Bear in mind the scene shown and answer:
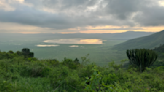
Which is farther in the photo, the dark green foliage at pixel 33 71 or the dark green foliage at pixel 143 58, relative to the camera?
the dark green foliage at pixel 143 58

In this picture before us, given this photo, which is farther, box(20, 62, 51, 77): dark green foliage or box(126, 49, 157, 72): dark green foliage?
box(126, 49, 157, 72): dark green foliage

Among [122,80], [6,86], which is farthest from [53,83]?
[122,80]

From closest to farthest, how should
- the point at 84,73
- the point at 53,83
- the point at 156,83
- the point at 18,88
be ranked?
the point at 18,88 → the point at 53,83 → the point at 156,83 → the point at 84,73

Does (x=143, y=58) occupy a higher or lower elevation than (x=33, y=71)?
lower

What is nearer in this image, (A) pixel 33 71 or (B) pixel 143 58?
(A) pixel 33 71

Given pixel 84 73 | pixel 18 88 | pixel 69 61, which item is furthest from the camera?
pixel 69 61

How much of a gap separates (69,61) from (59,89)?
6.23 m

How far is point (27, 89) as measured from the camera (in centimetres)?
348

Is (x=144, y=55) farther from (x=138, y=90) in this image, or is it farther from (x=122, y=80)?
(x=138, y=90)

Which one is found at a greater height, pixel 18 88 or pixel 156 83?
pixel 18 88

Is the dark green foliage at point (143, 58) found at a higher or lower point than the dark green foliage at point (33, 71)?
lower

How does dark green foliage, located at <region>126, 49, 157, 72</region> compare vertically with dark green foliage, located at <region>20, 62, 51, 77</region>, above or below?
below

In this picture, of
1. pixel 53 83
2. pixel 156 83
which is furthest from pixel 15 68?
pixel 156 83

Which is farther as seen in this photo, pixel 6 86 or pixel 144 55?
pixel 144 55
